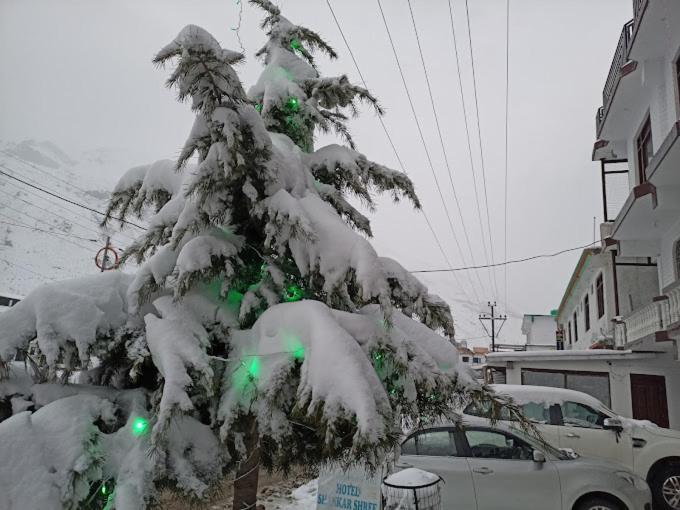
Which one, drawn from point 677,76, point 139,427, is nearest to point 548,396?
point 677,76

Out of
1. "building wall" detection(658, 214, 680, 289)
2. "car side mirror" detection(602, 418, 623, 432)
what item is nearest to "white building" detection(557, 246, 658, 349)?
"building wall" detection(658, 214, 680, 289)

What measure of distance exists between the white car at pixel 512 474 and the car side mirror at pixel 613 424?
2160 mm

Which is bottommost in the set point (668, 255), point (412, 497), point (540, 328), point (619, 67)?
point (412, 497)

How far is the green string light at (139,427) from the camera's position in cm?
304

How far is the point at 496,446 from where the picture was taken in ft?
22.6

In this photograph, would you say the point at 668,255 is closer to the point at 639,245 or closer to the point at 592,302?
the point at 639,245

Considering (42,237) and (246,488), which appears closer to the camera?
(246,488)

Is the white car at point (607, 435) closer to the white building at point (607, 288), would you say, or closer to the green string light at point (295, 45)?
the green string light at point (295, 45)

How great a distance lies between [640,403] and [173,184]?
15246 millimetres

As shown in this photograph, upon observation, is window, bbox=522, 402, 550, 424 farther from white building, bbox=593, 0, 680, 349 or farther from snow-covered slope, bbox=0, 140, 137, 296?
snow-covered slope, bbox=0, 140, 137, 296

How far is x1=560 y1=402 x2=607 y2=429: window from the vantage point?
8922mm

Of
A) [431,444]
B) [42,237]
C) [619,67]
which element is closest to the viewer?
[431,444]

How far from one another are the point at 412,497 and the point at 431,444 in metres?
1.99

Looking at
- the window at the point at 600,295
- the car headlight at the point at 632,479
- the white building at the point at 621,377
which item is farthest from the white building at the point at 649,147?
the window at the point at 600,295
